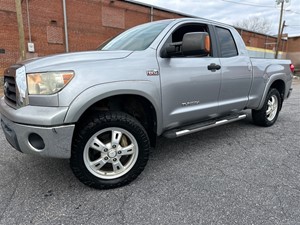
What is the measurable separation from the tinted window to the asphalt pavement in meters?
1.48

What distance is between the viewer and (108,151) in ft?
8.07

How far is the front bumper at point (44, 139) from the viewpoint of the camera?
210 centimetres

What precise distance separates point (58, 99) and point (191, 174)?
1.71 m

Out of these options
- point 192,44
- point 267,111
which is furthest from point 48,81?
point 267,111

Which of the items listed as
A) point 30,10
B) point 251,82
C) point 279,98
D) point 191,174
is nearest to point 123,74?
point 191,174

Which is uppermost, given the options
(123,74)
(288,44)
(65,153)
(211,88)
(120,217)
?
(288,44)

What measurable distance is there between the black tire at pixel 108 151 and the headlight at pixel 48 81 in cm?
44

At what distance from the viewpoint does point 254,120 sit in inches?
192

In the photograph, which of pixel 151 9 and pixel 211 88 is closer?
pixel 211 88

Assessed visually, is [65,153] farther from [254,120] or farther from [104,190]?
[254,120]

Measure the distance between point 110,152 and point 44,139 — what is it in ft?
2.15

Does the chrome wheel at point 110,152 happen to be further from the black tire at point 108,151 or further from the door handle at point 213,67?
the door handle at point 213,67

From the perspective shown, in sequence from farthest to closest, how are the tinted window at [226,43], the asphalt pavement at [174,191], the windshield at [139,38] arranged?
1. the tinted window at [226,43]
2. the windshield at [139,38]
3. the asphalt pavement at [174,191]

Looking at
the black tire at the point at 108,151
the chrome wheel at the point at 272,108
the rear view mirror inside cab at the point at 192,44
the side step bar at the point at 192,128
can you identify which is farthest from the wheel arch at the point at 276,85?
the black tire at the point at 108,151
